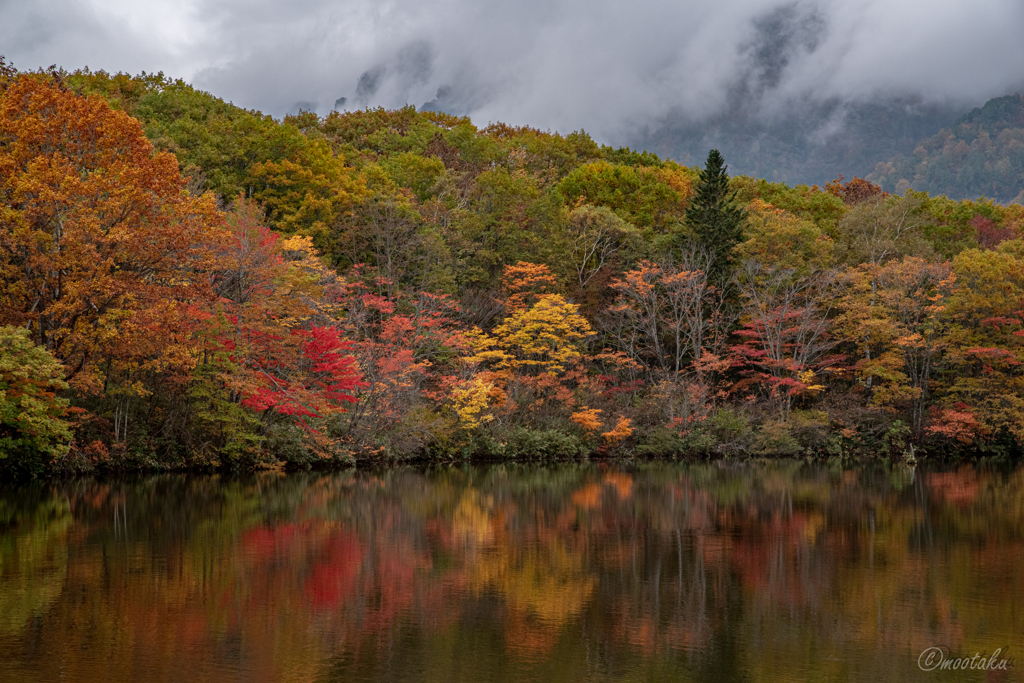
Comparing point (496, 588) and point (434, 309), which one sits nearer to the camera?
point (496, 588)

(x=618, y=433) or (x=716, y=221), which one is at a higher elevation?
(x=716, y=221)

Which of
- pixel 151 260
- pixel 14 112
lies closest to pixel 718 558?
pixel 151 260

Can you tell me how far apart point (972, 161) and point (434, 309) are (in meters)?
137

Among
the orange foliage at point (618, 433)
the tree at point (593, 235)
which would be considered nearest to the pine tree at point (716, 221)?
the tree at point (593, 235)

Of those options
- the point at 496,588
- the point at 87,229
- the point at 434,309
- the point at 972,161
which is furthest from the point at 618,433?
the point at 972,161

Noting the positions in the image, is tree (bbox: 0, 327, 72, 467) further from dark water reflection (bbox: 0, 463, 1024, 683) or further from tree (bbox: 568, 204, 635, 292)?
tree (bbox: 568, 204, 635, 292)

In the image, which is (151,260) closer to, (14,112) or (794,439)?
(14,112)

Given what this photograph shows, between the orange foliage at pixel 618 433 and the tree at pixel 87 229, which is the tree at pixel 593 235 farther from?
the tree at pixel 87 229

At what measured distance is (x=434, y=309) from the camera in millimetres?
39375

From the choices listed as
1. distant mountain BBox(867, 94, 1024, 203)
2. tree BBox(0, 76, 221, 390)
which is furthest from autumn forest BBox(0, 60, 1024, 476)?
distant mountain BBox(867, 94, 1024, 203)

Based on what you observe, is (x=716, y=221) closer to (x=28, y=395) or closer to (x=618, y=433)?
(x=618, y=433)

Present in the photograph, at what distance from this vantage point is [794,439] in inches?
1586

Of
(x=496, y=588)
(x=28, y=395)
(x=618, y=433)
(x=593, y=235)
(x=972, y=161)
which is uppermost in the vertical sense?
(x=972, y=161)

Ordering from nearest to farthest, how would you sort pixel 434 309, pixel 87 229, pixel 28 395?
pixel 28 395 → pixel 87 229 → pixel 434 309
